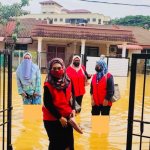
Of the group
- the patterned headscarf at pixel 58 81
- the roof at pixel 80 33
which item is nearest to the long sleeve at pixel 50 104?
the patterned headscarf at pixel 58 81

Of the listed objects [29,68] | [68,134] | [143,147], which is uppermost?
[29,68]

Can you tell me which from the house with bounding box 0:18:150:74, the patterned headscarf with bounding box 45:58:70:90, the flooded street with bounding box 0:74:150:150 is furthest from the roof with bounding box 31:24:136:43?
the patterned headscarf with bounding box 45:58:70:90

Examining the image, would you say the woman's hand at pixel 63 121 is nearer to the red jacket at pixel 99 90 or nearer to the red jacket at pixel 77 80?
the red jacket at pixel 99 90

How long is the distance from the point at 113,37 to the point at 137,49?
4.73 m

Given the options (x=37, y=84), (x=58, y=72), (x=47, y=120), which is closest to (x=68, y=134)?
(x=47, y=120)

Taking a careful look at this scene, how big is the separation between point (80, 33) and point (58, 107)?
17.8 meters

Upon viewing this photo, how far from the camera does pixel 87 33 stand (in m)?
20.8

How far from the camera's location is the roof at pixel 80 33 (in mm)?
20125

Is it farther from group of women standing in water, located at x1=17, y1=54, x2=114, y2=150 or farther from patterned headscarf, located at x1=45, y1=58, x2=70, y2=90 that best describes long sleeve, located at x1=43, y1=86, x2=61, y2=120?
patterned headscarf, located at x1=45, y1=58, x2=70, y2=90

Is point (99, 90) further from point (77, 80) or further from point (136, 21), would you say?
point (136, 21)

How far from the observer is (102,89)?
5.09 metres

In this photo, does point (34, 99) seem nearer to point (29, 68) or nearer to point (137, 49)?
A: point (29, 68)

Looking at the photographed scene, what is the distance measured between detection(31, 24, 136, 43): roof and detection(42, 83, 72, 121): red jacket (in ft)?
55.5

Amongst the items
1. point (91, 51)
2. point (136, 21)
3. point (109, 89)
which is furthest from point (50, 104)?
point (136, 21)
